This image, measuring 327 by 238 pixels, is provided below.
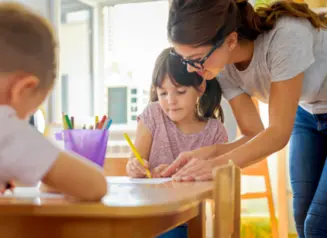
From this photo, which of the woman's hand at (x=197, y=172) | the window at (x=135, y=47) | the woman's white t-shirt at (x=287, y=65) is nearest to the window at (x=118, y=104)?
the window at (x=135, y=47)

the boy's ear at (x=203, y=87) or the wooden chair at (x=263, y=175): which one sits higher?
the boy's ear at (x=203, y=87)

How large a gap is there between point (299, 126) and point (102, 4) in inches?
104

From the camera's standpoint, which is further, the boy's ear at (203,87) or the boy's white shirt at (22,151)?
the boy's ear at (203,87)

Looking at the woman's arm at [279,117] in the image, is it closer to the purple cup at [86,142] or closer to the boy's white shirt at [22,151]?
the purple cup at [86,142]

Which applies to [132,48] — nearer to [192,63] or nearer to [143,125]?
[143,125]

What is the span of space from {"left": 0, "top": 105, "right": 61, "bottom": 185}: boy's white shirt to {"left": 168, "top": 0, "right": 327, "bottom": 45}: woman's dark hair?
781 mm

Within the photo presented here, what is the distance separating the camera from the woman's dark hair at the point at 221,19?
1.28 metres

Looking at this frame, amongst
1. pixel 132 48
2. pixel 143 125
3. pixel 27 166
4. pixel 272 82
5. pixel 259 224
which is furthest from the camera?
pixel 132 48

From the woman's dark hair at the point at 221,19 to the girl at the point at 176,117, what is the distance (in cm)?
28

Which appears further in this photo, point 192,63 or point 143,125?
point 143,125

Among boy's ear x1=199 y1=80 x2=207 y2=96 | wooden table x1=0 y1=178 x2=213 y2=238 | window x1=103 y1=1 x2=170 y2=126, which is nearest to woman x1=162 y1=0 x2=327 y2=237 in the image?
boy's ear x1=199 y1=80 x2=207 y2=96

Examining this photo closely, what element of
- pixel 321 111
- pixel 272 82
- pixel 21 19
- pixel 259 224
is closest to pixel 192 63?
pixel 272 82

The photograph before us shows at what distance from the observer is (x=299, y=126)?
1.61 meters

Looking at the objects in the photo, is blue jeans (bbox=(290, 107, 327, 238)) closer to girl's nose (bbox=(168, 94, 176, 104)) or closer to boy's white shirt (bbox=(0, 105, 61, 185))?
girl's nose (bbox=(168, 94, 176, 104))
